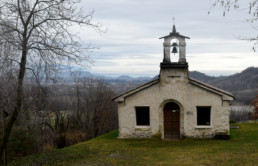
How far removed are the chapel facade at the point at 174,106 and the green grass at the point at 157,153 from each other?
81cm

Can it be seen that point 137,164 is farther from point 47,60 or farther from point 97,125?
point 97,125

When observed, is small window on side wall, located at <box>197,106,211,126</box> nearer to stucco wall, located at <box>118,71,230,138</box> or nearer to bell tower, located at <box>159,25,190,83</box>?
stucco wall, located at <box>118,71,230,138</box>

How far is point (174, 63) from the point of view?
18.1 metres

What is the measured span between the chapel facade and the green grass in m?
0.81

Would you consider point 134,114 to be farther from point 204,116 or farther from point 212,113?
point 212,113

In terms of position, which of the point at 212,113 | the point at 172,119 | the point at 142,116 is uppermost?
the point at 212,113

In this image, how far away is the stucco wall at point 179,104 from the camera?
704 inches

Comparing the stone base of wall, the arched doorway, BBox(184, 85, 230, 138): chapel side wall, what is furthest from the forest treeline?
BBox(184, 85, 230, 138): chapel side wall

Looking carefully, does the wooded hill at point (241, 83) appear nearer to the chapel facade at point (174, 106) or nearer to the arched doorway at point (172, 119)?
the chapel facade at point (174, 106)

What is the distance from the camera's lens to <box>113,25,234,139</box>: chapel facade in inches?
705

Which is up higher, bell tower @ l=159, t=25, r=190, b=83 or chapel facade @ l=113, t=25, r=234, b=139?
bell tower @ l=159, t=25, r=190, b=83

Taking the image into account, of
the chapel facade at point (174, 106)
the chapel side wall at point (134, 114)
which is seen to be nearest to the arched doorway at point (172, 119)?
the chapel facade at point (174, 106)

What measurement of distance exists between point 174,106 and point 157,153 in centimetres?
440

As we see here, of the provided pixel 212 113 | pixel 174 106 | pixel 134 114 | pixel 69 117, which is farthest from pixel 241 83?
pixel 134 114
